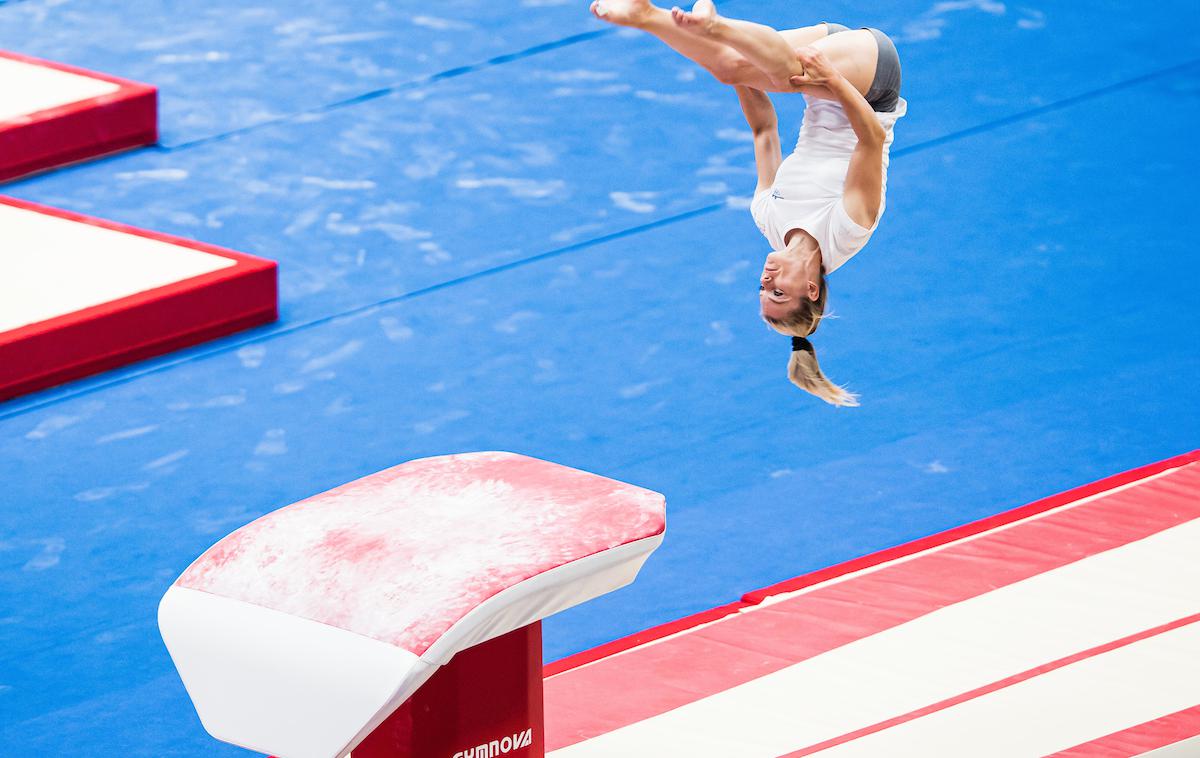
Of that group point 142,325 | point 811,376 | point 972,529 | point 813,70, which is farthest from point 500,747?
point 142,325

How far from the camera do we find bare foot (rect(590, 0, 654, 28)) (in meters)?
3.43

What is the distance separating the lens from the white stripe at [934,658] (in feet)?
14.5

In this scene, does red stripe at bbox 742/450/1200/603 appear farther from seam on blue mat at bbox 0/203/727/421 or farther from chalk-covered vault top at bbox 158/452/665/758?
seam on blue mat at bbox 0/203/727/421

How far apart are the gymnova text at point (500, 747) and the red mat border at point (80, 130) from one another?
4.68 m

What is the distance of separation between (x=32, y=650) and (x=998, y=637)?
256 cm

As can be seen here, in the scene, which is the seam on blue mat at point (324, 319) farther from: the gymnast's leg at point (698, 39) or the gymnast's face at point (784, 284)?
the gymnast's leg at point (698, 39)

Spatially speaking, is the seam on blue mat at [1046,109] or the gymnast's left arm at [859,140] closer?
the gymnast's left arm at [859,140]

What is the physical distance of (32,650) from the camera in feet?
16.4

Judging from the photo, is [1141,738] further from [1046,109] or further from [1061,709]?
[1046,109]

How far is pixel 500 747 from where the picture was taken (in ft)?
13.0

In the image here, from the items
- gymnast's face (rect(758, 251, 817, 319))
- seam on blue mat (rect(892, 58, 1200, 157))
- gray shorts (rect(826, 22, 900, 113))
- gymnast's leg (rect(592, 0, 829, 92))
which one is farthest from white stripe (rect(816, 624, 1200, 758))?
seam on blue mat (rect(892, 58, 1200, 157))

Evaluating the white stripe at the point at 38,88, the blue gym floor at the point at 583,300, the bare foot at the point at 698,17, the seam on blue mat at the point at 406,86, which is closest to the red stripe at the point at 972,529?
the blue gym floor at the point at 583,300

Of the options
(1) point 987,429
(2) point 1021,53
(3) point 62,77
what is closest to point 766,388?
(1) point 987,429

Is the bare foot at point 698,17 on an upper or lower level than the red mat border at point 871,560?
upper
